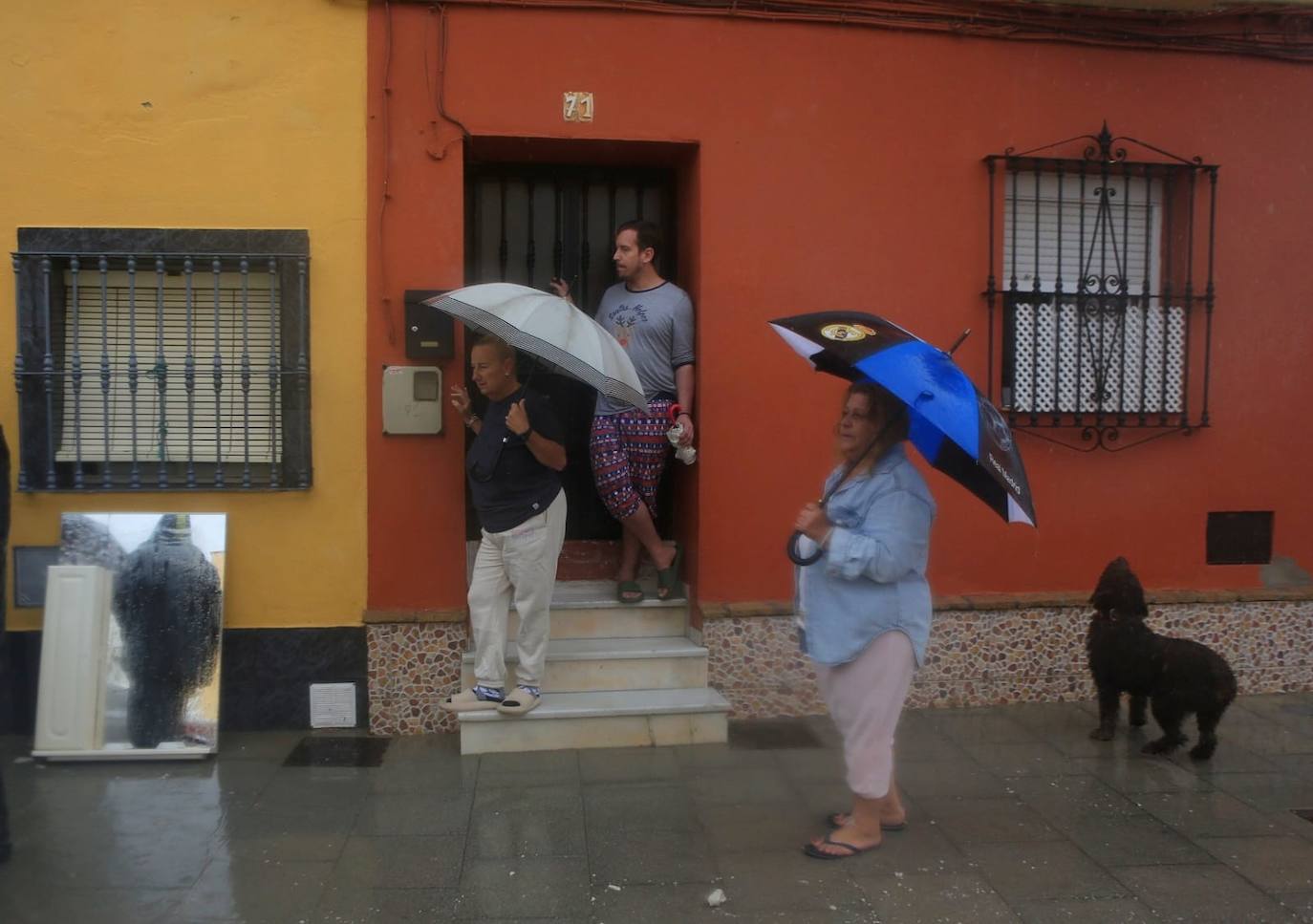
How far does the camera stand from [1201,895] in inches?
153

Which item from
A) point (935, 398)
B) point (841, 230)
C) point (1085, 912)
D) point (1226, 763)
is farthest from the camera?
point (841, 230)

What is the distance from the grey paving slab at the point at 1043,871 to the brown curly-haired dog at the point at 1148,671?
1176 millimetres

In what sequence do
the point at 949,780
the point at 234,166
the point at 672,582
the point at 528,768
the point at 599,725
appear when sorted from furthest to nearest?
the point at 672,582 → the point at 234,166 → the point at 599,725 → the point at 528,768 → the point at 949,780

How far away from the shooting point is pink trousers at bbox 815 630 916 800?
13.0 feet

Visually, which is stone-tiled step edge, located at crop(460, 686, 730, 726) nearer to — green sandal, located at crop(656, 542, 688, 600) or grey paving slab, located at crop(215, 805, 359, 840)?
green sandal, located at crop(656, 542, 688, 600)

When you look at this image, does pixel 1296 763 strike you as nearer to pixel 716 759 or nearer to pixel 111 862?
pixel 716 759

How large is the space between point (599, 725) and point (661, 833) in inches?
38.3

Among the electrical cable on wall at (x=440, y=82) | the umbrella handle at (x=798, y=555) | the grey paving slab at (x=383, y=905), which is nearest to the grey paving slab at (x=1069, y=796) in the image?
the umbrella handle at (x=798, y=555)

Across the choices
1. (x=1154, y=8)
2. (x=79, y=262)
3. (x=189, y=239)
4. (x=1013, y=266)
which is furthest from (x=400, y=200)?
(x=1154, y=8)

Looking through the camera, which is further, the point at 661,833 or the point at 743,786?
the point at 743,786

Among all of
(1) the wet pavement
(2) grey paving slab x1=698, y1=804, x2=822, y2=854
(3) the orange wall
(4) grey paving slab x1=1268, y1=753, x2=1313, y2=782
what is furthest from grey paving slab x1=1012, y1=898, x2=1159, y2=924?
(3) the orange wall

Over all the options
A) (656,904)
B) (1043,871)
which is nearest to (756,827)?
(656,904)

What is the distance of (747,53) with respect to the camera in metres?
5.71

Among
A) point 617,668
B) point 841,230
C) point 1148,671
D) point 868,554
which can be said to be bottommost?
point 617,668
